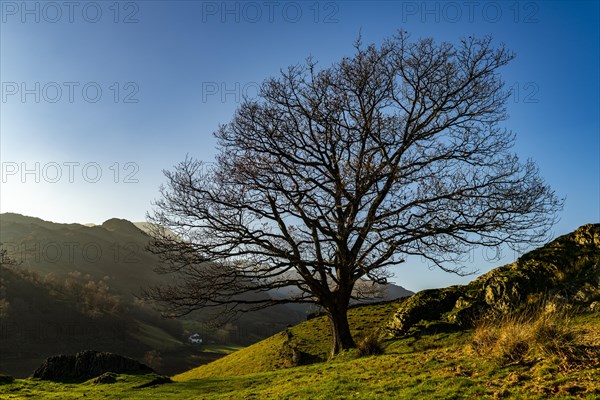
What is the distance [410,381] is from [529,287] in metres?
10.3

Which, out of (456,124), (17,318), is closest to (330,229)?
(456,124)

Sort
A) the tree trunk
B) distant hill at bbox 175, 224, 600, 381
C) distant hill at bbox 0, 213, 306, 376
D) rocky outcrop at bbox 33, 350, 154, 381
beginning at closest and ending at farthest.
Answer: distant hill at bbox 175, 224, 600, 381 < the tree trunk < rocky outcrop at bbox 33, 350, 154, 381 < distant hill at bbox 0, 213, 306, 376

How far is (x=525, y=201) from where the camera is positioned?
2045 cm

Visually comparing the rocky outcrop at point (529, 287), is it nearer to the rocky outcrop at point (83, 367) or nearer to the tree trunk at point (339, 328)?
the tree trunk at point (339, 328)

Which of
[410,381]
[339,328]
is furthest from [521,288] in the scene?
[410,381]

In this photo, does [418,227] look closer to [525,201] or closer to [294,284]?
[525,201]

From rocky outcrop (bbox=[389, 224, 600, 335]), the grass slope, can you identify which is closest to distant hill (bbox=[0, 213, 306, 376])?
the grass slope

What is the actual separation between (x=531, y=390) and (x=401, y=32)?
19.4m

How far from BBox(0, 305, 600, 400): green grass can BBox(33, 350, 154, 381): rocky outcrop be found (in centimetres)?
182

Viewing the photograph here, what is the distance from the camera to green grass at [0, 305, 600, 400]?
9555 mm

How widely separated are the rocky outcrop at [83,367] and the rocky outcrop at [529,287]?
17.6m

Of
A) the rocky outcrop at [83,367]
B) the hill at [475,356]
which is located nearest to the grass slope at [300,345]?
the hill at [475,356]

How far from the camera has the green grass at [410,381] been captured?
31.3ft

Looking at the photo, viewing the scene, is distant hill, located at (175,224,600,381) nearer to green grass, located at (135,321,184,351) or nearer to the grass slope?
the grass slope
